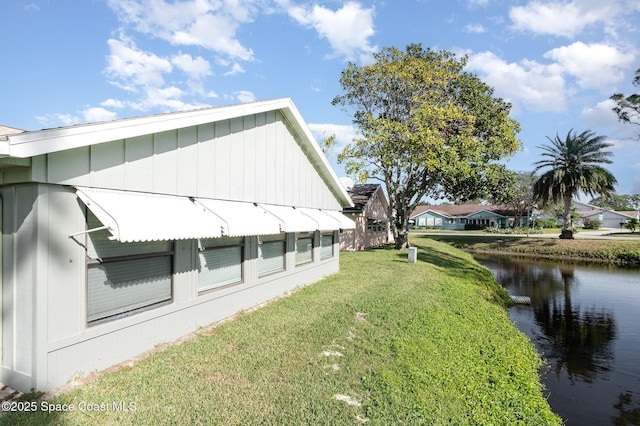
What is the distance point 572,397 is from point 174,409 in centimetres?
841

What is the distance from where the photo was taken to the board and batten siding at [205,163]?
5178 millimetres

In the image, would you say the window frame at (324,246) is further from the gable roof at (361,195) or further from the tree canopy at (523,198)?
the tree canopy at (523,198)

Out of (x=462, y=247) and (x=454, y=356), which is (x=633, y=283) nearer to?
(x=462, y=247)

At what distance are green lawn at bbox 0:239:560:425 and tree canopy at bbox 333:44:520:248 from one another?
1311 cm

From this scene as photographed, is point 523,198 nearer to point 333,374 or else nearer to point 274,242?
→ point 274,242

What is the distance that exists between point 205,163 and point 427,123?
1716 cm

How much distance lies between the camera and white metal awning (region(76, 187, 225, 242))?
195 inches

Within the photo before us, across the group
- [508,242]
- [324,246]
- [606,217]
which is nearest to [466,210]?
[606,217]

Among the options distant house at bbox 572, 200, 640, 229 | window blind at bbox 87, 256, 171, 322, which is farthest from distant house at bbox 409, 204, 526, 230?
window blind at bbox 87, 256, 171, 322

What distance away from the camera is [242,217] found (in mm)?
7949

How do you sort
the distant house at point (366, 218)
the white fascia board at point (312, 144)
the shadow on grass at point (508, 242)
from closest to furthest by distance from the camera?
the white fascia board at point (312, 144) < the distant house at point (366, 218) < the shadow on grass at point (508, 242)

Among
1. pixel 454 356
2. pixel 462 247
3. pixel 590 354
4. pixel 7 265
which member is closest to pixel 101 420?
pixel 7 265

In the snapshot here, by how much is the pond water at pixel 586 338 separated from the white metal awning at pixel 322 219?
742 cm

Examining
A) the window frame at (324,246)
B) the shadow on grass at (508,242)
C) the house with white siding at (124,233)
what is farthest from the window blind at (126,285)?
the shadow on grass at (508,242)
